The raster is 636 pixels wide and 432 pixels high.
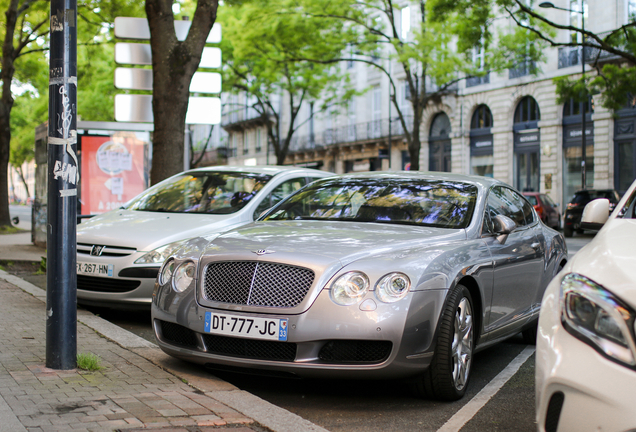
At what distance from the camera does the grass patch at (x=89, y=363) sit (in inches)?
179

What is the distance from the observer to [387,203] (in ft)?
17.9

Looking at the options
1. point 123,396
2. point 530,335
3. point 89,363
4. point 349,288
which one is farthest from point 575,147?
point 123,396

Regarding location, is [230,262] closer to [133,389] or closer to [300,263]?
[300,263]

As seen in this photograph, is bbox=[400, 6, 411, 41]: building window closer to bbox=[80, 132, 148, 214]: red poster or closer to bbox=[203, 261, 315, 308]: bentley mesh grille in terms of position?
bbox=[80, 132, 148, 214]: red poster

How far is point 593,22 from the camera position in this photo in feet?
98.7

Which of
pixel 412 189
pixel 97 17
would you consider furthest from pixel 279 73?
pixel 412 189

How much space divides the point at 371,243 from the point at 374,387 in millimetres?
980

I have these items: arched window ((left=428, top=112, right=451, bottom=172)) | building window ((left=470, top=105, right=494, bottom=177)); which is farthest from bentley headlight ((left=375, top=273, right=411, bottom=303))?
arched window ((left=428, top=112, right=451, bottom=172))

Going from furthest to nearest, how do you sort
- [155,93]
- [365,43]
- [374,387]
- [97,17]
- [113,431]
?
[365,43]
[97,17]
[155,93]
[374,387]
[113,431]

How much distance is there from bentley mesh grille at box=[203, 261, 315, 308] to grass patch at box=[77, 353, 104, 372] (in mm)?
846

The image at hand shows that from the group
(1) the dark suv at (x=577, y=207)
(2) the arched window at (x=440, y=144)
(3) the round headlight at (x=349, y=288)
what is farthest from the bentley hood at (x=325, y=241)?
(2) the arched window at (x=440, y=144)

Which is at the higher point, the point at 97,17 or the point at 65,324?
the point at 97,17

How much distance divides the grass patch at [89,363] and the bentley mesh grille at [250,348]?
A: 0.73m

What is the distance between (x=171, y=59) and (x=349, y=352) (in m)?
7.82
